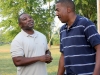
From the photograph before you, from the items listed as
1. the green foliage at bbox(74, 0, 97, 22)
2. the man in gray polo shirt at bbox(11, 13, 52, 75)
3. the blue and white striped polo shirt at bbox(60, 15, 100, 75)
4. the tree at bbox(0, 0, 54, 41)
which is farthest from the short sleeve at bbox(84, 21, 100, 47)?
the tree at bbox(0, 0, 54, 41)

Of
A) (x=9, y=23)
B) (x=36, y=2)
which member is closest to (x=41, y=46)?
(x=36, y=2)

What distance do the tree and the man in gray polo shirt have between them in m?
28.5

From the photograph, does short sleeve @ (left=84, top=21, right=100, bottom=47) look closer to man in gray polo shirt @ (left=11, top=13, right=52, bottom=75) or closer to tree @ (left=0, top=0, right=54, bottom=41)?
man in gray polo shirt @ (left=11, top=13, right=52, bottom=75)

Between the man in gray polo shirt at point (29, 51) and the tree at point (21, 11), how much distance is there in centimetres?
2851

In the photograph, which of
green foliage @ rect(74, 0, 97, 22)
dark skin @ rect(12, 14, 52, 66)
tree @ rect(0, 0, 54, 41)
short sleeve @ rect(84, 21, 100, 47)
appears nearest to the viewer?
short sleeve @ rect(84, 21, 100, 47)

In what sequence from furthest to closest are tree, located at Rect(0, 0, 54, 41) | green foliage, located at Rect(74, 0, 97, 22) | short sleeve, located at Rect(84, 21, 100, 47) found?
1. tree, located at Rect(0, 0, 54, 41)
2. green foliage, located at Rect(74, 0, 97, 22)
3. short sleeve, located at Rect(84, 21, 100, 47)

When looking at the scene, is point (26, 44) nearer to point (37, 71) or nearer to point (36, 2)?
point (37, 71)

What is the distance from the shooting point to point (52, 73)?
12.3 m

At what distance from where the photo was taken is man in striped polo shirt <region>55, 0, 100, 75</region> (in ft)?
8.68

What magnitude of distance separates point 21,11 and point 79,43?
1269 inches

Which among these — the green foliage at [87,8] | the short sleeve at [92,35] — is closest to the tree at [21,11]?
the green foliage at [87,8]

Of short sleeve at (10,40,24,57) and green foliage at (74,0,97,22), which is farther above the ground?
short sleeve at (10,40,24,57)

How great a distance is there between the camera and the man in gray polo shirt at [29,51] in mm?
4031

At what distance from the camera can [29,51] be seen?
160 inches
